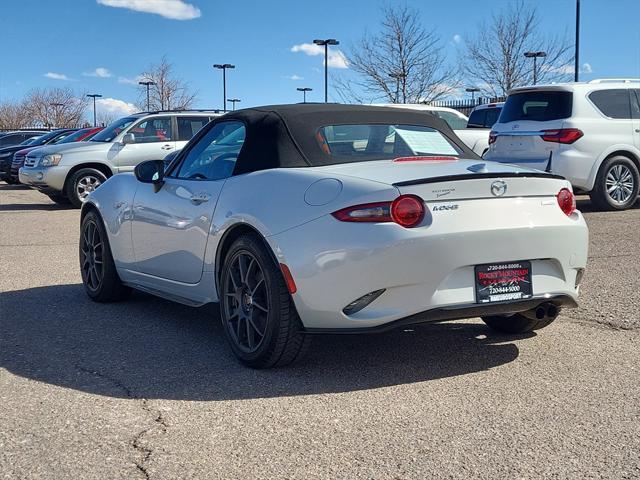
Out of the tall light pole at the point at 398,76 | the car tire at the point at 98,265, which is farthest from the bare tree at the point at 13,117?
the car tire at the point at 98,265

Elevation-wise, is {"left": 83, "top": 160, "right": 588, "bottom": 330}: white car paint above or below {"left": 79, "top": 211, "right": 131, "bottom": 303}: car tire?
above

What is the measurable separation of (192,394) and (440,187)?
62.3 inches

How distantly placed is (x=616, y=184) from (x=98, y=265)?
8369mm

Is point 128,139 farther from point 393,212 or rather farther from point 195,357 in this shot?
point 393,212

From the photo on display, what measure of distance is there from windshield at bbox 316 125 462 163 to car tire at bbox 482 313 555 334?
41.7 inches

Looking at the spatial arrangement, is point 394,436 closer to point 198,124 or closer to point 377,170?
point 377,170

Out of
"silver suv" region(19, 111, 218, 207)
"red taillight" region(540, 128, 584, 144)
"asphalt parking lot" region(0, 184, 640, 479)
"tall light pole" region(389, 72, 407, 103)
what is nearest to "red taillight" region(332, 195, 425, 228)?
"asphalt parking lot" region(0, 184, 640, 479)

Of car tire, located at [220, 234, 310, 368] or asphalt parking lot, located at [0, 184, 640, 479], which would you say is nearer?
asphalt parking lot, located at [0, 184, 640, 479]

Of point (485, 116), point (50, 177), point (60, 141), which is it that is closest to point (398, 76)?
point (485, 116)

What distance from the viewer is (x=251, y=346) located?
4.54m

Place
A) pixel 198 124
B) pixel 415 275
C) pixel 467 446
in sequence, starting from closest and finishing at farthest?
1. pixel 467 446
2. pixel 415 275
3. pixel 198 124

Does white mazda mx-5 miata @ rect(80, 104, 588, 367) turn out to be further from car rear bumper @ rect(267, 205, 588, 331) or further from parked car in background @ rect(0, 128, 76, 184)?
parked car in background @ rect(0, 128, 76, 184)

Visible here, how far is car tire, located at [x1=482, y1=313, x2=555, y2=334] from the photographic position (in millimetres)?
5148

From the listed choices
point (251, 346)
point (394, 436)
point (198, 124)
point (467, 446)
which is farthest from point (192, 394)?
point (198, 124)
